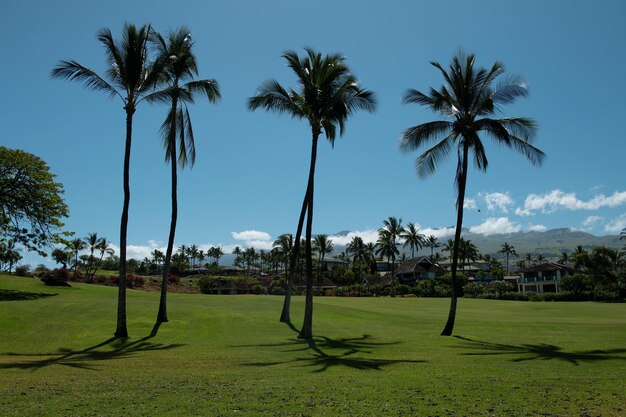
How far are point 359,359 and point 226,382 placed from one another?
619cm

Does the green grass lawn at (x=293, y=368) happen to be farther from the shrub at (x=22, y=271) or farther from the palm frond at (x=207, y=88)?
the shrub at (x=22, y=271)

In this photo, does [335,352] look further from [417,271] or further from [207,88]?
[417,271]

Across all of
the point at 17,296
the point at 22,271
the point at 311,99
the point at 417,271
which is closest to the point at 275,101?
the point at 311,99

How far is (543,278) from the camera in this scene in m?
110

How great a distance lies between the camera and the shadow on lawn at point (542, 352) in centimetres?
1571

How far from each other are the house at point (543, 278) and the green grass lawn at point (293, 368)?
3445 inches

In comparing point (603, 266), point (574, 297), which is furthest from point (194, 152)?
point (603, 266)

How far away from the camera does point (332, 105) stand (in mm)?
25016

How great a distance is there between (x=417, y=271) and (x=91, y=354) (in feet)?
348

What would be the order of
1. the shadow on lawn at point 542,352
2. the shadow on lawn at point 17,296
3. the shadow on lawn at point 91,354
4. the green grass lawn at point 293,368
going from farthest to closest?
1. the shadow on lawn at point 17,296
2. the shadow on lawn at point 542,352
3. the shadow on lawn at point 91,354
4. the green grass lawn at point 293,368

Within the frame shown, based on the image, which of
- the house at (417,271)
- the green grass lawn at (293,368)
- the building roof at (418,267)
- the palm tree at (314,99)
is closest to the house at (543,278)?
the house at (417,271)

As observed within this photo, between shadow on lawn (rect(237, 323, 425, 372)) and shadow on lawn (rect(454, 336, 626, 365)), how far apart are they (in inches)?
136

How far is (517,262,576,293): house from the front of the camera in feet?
355

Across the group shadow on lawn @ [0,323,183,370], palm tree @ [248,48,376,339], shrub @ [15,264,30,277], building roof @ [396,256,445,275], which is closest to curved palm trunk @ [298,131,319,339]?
palm tree @ [248,48,376,339]
